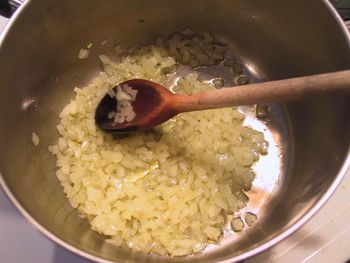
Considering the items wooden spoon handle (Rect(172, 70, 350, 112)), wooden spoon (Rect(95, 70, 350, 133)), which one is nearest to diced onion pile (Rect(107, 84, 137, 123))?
wooden spoon (Rect(95, 70, 350, 133))

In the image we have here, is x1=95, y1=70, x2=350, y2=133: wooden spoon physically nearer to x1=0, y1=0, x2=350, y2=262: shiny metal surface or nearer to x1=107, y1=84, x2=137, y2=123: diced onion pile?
x1=107, y1=84, x2=137, y2=123: diced onion pile

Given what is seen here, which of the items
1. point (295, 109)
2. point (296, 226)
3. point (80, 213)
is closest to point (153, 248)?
point (80, 213)

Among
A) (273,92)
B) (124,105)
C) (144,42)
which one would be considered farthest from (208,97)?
(144,42)

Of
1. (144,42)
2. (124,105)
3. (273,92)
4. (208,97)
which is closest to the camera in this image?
(273,92)

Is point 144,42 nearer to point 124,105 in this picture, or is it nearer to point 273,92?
point 124,105

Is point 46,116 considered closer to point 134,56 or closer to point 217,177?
point 134,56
